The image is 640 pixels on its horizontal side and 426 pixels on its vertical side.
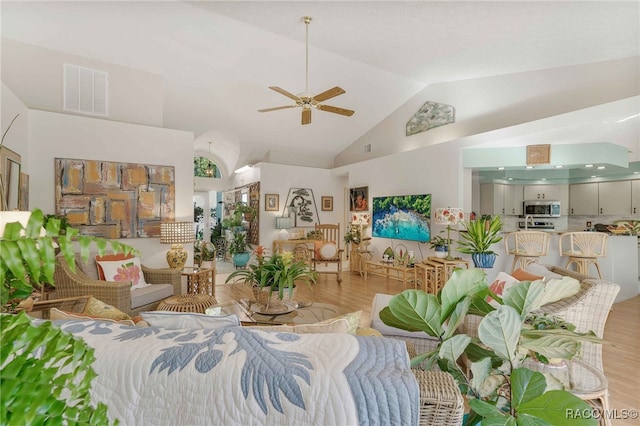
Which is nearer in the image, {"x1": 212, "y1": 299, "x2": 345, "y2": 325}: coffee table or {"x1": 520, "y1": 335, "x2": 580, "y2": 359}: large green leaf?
{"x1": 520, "y1": 335, "x2": 580, "y2": 359}: large green leaf

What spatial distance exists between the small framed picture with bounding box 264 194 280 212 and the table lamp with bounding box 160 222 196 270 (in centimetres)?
322

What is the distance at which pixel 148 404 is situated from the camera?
85 cm

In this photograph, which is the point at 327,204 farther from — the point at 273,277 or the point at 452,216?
the point at 273,277

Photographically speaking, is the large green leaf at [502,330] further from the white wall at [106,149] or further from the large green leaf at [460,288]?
the white wall at [106,149]

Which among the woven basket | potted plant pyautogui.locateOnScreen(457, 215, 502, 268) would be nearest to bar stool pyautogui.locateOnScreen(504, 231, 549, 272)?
potted plant pyautogui.locateOnScreen(457, 215, 502, 268)

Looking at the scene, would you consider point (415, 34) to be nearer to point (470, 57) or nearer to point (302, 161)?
point (470, 57)

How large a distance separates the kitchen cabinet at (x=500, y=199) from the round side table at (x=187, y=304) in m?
6.59

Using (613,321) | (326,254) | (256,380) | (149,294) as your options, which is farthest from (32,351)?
(326,254)

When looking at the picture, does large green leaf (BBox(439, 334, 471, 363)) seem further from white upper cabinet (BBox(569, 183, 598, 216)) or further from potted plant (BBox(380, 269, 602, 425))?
white upper cabinet (BBox(569, 183, 598, 216))

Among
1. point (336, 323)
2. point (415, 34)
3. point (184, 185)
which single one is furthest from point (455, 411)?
point (184, 185)

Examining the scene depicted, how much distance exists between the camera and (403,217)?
6.41 metres

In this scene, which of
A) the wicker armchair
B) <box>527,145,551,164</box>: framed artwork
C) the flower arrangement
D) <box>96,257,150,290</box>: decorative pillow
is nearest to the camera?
the flower arrangement

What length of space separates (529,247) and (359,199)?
3891 millimetres

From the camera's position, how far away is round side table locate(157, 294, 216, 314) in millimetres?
2922
